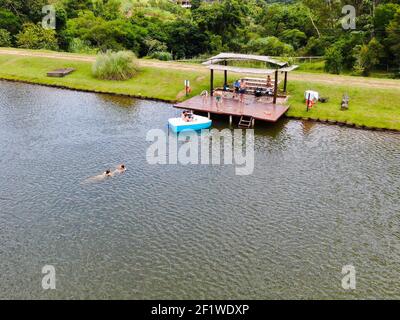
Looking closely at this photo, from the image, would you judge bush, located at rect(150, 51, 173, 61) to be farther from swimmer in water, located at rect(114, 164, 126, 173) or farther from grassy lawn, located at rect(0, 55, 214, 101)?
swimmer in water, located at rect(114, 164, 126, 173)

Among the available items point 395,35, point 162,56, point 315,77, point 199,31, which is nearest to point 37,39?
point 162,56

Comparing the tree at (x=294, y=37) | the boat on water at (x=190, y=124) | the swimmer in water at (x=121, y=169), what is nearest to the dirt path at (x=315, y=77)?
the boat on water at (x=190, y=124)

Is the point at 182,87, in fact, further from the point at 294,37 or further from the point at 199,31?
the point at 294,37
